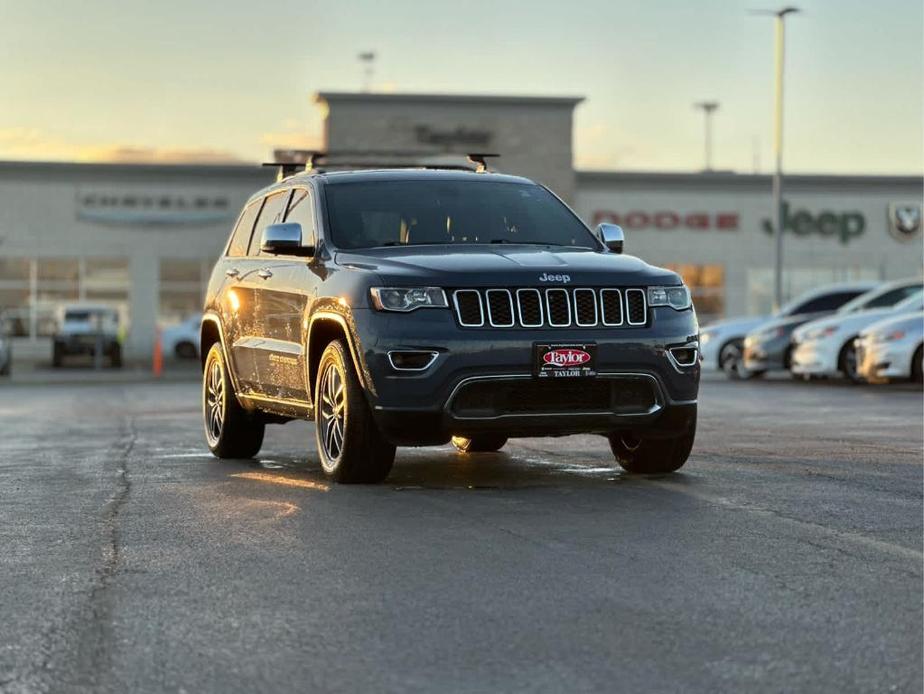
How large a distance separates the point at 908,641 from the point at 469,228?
564 centimetres

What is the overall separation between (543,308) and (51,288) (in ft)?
158

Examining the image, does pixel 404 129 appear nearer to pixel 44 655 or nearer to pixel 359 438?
pixel 359 438

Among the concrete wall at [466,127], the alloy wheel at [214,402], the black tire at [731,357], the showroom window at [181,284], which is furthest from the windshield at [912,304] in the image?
the showroom window at [181,284]

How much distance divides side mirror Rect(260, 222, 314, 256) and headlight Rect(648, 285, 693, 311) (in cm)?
211

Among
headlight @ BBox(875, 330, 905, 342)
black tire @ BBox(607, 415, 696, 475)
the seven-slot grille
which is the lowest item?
black tire @ BBox(607, 415, 696, 475)

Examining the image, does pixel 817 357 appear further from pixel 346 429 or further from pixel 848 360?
pixel 346 429

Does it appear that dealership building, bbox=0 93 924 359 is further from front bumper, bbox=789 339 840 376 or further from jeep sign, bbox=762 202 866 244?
front bumper, bbox=789 339 840 376

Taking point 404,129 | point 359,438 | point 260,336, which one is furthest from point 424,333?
point 404,129

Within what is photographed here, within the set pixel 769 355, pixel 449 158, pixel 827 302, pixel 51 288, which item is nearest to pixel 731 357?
pixel 827 302

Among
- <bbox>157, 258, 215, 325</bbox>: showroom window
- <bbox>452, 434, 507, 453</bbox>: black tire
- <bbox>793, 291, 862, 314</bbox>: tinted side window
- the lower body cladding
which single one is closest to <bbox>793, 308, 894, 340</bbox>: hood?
<bbox>793, 291, 862, 314</bbox>: tinted side window

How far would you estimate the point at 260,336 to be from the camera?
11.1 m

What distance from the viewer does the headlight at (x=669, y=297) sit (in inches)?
374

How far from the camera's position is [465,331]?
9055 millimetres

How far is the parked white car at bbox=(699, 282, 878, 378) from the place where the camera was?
27.8 m
